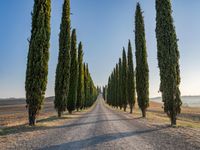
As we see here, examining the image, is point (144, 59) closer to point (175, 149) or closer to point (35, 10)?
point (35, 10)

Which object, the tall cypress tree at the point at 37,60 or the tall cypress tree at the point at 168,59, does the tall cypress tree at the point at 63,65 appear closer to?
the tall cypress tree at the point at 37,60

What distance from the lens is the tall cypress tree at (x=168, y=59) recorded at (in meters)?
17.6

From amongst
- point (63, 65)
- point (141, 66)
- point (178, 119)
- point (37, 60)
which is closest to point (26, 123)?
point (37, 60)

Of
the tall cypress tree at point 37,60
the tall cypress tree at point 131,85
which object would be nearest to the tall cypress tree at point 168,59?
the tall cypress tree at point 37,60

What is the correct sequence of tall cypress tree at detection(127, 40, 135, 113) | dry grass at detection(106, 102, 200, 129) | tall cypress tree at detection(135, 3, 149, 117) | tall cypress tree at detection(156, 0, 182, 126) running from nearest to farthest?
tall cypress tree at detection(156, 0, 182, 126) < dry grass at detection(106, 102, 200, 129) < tall cypress tree at detection(135, 3, 149, 117) < tall cypress tree at detection(127, 40, 135, 113)

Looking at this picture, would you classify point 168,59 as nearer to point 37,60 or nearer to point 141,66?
point 37,60

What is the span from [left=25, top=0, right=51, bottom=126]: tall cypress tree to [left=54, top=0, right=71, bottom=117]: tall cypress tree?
10.1 m

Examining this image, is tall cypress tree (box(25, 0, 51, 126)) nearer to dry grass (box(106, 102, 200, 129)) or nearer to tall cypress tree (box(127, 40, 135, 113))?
dry grass (box(106, 102, 200, 129))

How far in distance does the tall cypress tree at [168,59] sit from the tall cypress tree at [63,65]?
12.9 meters

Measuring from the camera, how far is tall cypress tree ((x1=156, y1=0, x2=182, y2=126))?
17.6 m

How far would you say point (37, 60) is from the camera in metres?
17.1

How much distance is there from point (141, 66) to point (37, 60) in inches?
648

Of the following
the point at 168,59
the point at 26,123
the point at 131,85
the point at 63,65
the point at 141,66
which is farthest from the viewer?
the point at 131,85

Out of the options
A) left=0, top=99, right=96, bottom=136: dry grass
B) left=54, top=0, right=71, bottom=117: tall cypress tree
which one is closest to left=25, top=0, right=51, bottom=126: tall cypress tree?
left=0, top=99, right=96, bottom=136: dry grass
